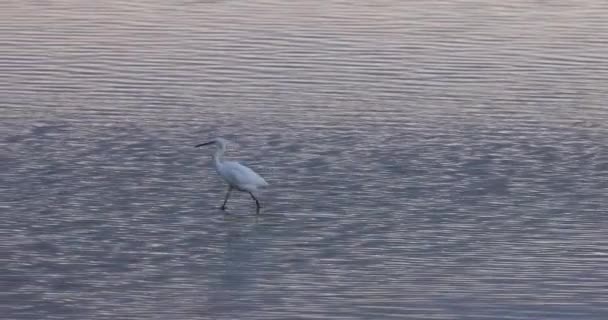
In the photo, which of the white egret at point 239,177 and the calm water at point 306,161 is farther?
the white egret at point 239,177

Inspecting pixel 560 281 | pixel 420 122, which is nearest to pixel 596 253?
pixel 560 281

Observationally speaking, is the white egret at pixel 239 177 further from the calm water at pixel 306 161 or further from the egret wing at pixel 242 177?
the calm water at pixel 306 161

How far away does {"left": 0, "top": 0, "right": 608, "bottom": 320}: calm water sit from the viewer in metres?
11.0

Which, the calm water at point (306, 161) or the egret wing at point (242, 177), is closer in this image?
the calm water at point (306, 161)

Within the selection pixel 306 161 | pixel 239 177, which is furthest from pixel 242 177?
pixel 306 161

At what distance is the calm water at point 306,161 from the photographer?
1105 cm

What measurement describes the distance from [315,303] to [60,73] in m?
8.96

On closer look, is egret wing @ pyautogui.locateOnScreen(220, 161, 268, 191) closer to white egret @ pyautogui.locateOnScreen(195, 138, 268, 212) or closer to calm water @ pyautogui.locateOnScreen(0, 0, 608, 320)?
white egret @ pyautogui.locateOnScreen(195, 138, 268, 212)

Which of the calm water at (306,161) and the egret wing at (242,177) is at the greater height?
the egret wing at (242,177)

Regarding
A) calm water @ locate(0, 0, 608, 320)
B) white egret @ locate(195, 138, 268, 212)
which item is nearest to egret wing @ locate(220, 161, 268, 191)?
white egret @ locate(195, 138, 268, 212)

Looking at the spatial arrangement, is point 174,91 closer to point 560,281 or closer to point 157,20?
point 157,20

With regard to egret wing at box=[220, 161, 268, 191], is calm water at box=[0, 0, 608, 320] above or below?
below

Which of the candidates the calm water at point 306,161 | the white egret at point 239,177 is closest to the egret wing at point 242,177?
the white egret at point 239,177

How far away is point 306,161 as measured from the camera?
49.4ft
